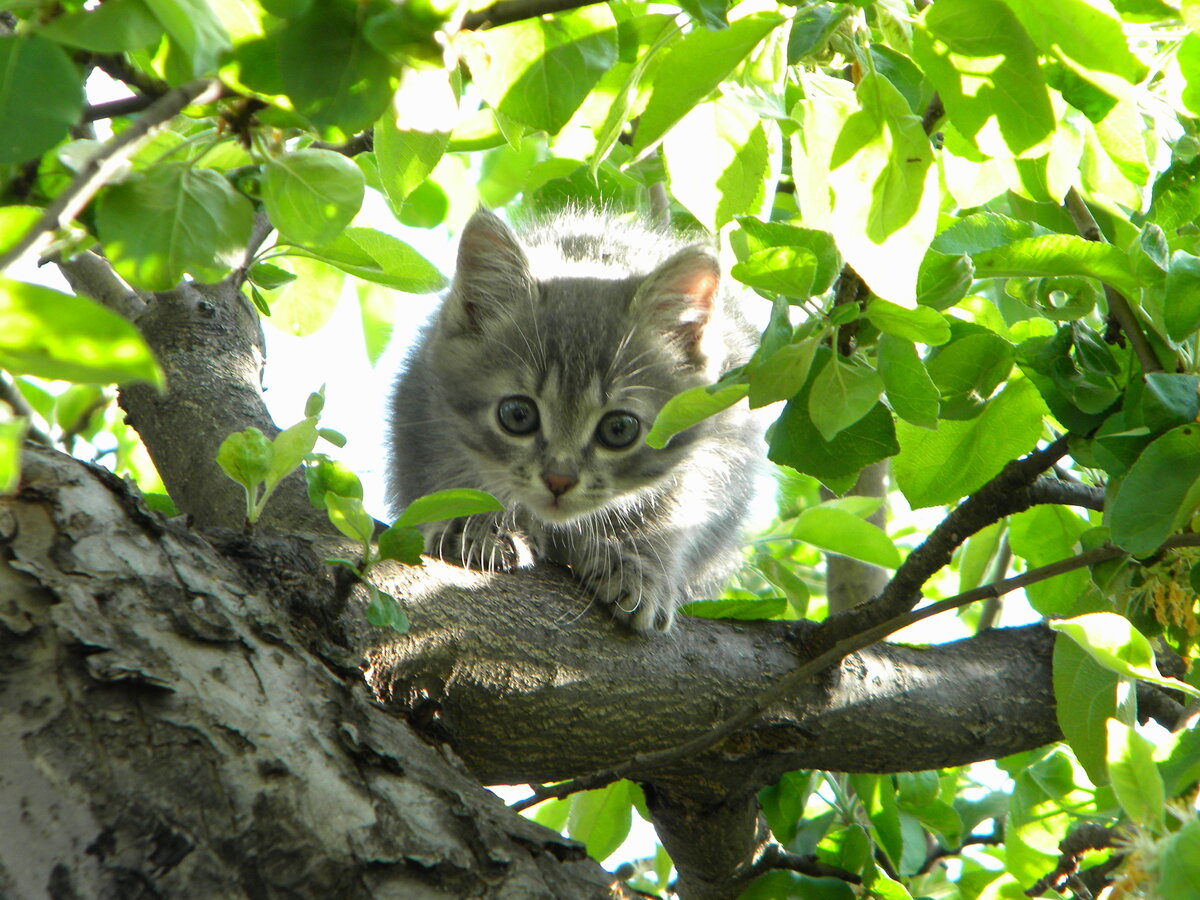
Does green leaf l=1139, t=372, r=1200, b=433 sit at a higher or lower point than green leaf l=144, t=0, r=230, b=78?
lower

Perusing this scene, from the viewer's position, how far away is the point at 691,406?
1072mm

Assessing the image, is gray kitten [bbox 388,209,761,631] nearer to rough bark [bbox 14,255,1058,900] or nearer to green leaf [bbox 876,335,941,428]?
rough bark [bbox 14,255,1058,900]

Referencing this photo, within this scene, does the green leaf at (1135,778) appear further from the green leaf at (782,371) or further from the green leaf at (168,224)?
the green leaf at (168,224)

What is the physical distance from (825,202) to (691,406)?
251mm

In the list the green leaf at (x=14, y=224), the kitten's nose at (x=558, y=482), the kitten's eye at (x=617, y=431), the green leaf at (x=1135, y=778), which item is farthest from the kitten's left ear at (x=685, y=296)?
the green leaf at (x=14, y=224)

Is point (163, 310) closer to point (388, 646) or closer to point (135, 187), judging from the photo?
point (388, 646)

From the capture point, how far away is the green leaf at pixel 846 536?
186 centimetres

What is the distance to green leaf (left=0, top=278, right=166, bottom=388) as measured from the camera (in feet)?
1.75

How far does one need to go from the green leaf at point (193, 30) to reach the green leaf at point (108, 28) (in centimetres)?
2

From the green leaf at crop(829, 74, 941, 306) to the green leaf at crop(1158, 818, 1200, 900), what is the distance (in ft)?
1.57

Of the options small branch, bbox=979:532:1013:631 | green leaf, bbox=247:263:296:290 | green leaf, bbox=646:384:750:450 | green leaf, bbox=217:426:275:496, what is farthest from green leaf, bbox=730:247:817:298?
small branch, bbox=979:532:1013:631

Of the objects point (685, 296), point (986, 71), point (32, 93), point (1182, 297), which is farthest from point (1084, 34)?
point (685, 296)

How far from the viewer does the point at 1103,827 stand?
157 cm

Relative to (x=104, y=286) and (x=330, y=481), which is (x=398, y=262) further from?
(x=104, y=286)
